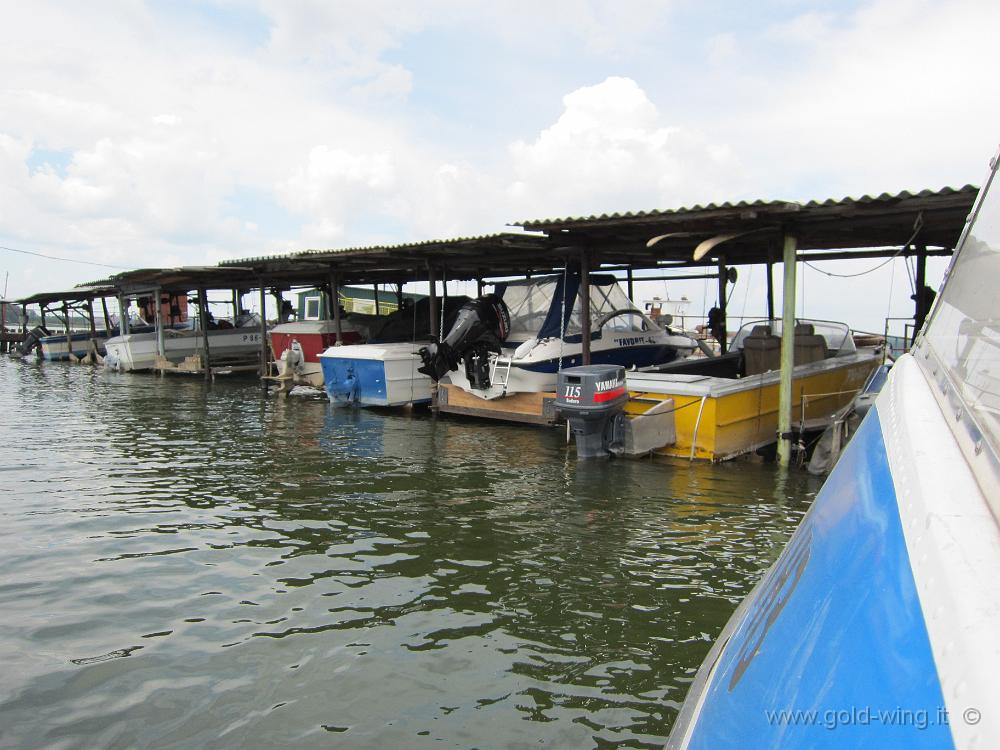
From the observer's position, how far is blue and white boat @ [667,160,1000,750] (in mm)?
792

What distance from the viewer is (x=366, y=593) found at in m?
4.52

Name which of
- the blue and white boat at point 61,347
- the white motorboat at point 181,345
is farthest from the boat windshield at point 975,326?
the blue and white boat at point 61,347

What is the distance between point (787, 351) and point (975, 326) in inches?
289

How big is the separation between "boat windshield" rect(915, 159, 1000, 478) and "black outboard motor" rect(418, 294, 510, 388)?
8892mm

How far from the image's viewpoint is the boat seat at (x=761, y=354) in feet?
34.2

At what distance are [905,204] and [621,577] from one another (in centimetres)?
529

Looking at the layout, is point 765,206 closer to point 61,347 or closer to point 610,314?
point 610,314

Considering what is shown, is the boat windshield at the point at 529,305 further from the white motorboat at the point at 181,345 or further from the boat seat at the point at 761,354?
the white motorboat at the point at 181,345

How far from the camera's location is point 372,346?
13.6m

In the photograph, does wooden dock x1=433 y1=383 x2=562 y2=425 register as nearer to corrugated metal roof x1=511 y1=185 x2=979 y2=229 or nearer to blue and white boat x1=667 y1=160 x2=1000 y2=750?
corrugated metal roof x1=511 y1=185 x2=979 y2=229

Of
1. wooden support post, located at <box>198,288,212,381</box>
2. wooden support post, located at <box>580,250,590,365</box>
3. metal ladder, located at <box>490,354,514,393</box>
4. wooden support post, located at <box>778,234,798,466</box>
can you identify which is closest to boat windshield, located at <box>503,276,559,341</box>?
metal ladder, located at <box>490,354,514,393</box>

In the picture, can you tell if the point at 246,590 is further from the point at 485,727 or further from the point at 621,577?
the point at 621,577

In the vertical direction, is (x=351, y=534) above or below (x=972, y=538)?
below

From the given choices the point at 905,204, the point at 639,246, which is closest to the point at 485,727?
the point at 905,204
